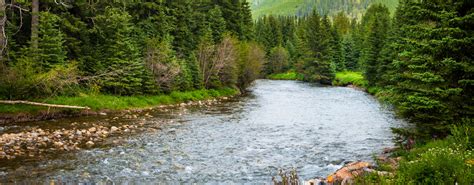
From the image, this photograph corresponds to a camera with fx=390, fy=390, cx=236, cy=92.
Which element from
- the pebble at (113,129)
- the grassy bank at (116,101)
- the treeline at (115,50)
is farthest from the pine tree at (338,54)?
the pebble at (113,129)

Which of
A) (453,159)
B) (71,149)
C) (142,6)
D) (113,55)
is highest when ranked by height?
(142,6)

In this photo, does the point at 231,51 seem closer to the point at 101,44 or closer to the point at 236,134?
the point at 101,44

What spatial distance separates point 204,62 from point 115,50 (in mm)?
15262

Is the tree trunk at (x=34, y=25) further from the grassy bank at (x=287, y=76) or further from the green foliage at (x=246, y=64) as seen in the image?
the grassy bank at (x=287, y=76)

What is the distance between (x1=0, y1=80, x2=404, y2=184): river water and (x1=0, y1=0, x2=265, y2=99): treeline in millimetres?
6292

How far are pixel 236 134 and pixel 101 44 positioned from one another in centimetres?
1796

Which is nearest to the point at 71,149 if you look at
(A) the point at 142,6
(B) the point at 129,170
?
(B) the point at 129,170

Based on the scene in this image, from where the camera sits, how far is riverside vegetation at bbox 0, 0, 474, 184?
1316 cm

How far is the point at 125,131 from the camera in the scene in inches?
849

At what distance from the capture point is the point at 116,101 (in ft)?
99.2

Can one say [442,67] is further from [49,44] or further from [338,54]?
[338,54]

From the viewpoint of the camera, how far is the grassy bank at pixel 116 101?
23.9m

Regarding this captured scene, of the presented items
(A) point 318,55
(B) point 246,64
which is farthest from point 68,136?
(A) point 318,55

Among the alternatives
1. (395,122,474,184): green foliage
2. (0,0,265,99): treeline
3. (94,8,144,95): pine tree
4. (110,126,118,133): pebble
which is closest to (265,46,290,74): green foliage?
(0,0,265,99): treeline
